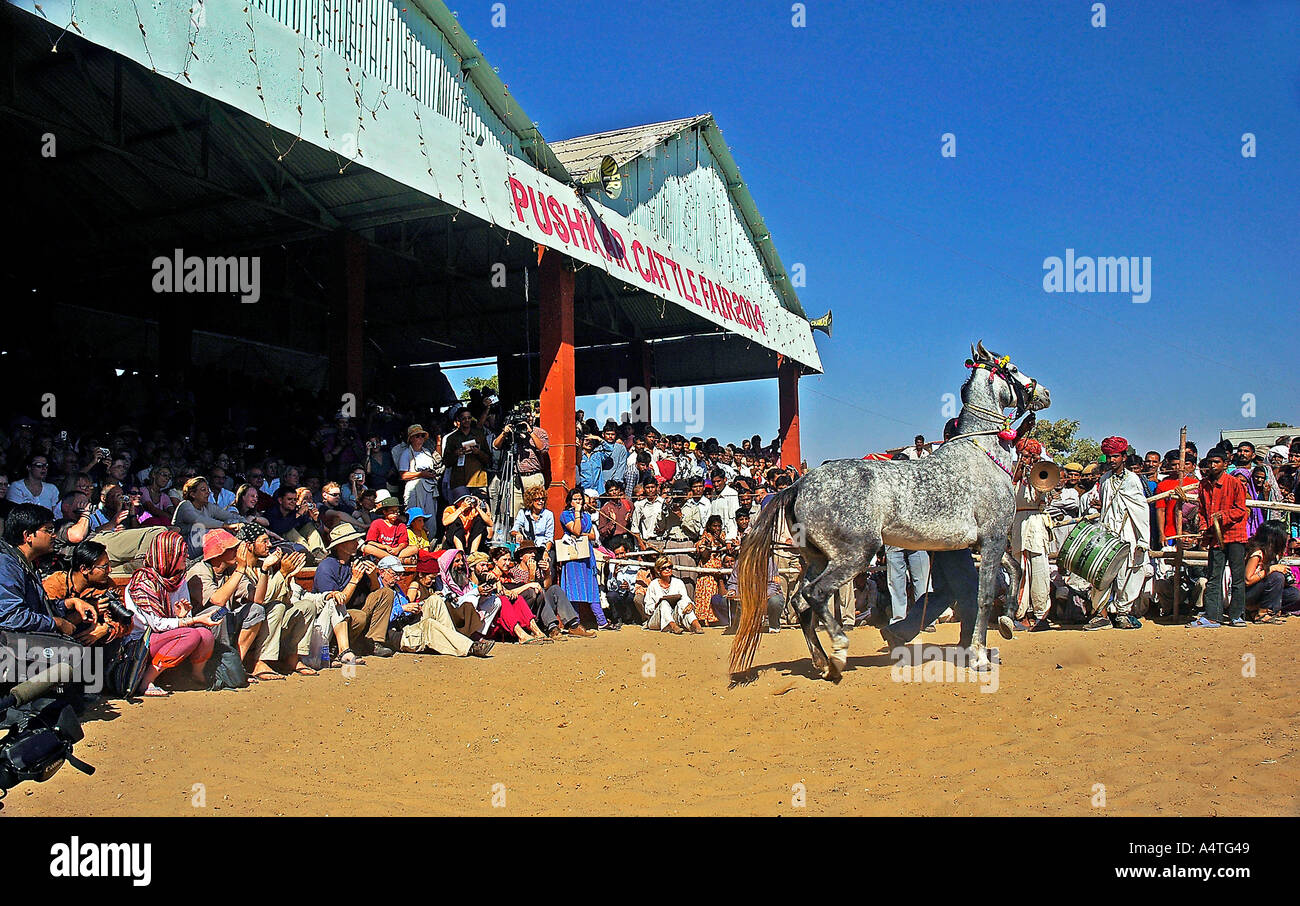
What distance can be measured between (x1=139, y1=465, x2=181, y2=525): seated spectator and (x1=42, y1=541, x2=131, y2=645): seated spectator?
3.04 metres

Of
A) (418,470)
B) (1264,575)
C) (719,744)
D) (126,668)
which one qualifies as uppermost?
(418,470)

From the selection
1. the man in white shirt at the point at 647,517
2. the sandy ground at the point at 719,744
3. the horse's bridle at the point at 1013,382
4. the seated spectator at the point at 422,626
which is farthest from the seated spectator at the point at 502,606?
the horse's bridle at the point at 1013,382

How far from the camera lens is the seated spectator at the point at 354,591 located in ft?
29.5

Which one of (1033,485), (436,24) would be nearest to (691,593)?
(1033,485)

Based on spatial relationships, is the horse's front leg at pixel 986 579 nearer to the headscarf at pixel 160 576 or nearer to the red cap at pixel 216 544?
the red cap at pixel 216 544

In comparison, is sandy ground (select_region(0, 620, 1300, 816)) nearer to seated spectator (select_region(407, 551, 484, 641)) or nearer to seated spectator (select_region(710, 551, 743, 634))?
seated spectator (select_region(407, 551, 484, 641))

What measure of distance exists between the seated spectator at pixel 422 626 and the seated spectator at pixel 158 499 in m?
2.36

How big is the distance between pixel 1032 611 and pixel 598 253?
8.60 m

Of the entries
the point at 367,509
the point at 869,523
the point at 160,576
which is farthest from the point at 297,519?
the point at 869,523

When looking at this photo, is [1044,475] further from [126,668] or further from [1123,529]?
[126,668]

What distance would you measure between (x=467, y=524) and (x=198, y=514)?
318cm

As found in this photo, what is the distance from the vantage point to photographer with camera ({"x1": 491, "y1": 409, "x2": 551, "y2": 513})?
12.9m

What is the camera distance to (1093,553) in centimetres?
994

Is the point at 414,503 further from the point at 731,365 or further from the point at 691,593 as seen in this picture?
the point at 731,365
